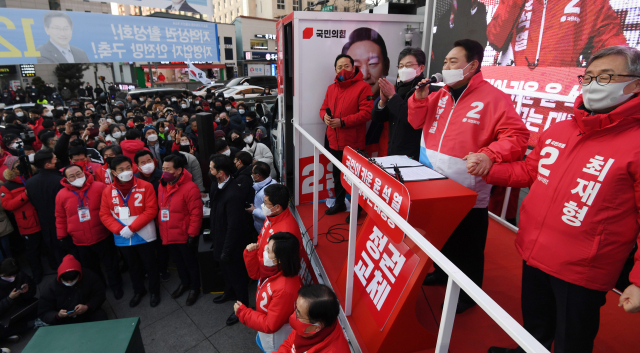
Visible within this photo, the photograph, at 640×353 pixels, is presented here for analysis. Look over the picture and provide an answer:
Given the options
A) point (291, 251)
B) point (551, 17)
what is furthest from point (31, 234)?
point (551, 17)

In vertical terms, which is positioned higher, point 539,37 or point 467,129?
point 539,37

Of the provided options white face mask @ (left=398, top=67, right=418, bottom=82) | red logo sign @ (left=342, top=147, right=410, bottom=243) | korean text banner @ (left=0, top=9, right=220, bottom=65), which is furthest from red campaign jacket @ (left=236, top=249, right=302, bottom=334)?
korean text banner @ (left=0, top=9, right=220, bottom=65)

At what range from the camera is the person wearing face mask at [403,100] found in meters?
2.78

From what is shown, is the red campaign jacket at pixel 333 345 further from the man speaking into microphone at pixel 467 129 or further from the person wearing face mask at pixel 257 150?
the person wearing face mask at pixel 257 150

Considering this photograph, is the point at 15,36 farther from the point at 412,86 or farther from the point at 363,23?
the point at 412,86

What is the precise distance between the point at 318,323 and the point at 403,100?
2068 millimetres

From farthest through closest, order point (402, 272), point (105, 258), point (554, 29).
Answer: point (105, 258)
point (554, 29)
point (402, 272)

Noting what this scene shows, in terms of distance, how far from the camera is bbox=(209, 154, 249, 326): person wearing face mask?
3.38 metres

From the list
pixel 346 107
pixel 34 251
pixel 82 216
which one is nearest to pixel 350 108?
pixel 346 107

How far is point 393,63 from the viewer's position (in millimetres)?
4367

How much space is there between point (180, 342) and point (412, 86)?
11.3 ft

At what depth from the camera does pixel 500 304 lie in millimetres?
2469

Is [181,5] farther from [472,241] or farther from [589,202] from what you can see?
[589,202]

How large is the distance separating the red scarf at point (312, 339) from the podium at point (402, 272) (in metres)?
0.30
